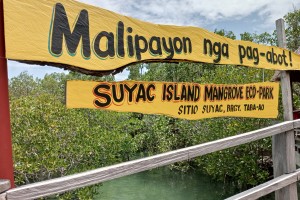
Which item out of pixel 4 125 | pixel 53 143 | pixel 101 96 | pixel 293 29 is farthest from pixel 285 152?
pixel 293 29

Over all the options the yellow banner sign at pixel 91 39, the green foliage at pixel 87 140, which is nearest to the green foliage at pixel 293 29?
the green foliage at pixel 87 140

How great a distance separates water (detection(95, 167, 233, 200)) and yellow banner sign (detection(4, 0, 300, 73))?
8938mm

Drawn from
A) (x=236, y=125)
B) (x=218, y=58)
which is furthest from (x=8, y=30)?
(x=236, y=125)

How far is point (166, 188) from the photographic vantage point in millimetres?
11922

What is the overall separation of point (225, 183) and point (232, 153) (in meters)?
2.82

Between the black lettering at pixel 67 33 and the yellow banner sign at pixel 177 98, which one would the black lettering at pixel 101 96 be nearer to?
the yellow banner sign at pixel 177 98

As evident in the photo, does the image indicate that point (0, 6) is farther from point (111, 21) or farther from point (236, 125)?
point (236, 125)

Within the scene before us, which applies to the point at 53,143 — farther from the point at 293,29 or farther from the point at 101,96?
the point at 293,29

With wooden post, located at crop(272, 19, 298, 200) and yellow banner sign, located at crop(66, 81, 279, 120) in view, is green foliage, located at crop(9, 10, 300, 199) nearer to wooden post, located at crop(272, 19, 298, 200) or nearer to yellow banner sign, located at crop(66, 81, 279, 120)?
wooden post, located at crop(272, 19, 298, 200)

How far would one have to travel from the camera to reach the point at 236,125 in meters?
8.78

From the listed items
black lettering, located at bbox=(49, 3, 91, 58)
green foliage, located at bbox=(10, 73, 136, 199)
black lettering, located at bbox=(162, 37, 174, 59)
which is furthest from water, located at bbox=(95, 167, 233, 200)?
black lettering, located at bbox=(49, 3, 91, 58)

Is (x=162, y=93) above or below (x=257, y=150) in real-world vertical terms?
above

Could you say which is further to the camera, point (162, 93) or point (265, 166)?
point (265, 166)

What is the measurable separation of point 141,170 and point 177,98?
2.06ft
